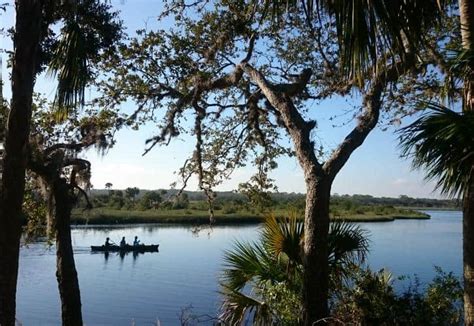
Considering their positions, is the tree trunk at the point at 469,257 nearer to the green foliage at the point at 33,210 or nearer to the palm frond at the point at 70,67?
the palm frond at the point at 70,67

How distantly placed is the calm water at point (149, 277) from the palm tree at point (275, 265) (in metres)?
9.03

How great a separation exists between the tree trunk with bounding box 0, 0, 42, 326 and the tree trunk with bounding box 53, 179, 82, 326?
6089mm

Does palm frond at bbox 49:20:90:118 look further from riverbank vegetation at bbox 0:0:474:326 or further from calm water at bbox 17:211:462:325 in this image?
calm water at bbox 17:211:462:325

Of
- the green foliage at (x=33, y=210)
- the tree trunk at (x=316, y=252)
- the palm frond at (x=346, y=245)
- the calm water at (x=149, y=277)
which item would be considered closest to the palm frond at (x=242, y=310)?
the tree trunk at (x=316, y=252)

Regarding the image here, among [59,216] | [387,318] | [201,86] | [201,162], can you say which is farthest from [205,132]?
[387,318]

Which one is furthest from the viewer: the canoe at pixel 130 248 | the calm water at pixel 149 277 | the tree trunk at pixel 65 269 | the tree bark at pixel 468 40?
the canoe at pixel 130 248

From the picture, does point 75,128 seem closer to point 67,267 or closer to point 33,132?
point 33,132

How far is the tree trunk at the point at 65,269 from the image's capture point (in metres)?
10.2

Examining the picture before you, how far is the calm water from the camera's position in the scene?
2295 cm

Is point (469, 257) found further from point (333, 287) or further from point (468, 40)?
point (333, 287)

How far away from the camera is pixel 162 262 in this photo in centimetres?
3788

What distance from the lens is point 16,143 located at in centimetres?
447

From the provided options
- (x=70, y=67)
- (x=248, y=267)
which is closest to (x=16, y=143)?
(x=70, y=67)

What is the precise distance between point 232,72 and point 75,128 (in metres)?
4.43
